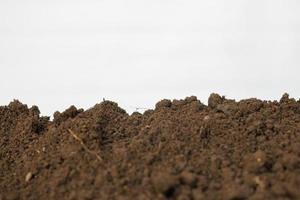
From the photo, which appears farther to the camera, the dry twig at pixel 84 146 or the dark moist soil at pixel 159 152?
the dry twig at pixel 84 146

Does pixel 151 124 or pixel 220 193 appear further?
pixel 151 124

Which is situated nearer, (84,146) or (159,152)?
(159,152)

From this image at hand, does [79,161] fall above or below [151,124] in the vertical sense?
below

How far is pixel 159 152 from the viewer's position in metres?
2.92

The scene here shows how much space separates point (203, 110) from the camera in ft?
12.4

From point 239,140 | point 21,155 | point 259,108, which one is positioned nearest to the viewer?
point 239,140

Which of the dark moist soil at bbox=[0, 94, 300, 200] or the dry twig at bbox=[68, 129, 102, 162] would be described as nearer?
the dark moist soil at bbox=[0, 94, 300, 200]

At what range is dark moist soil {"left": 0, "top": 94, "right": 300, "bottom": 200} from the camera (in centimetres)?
253

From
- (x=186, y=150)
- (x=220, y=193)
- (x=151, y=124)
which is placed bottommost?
(x=220, y=193)

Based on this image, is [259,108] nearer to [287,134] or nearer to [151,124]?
[287,134]

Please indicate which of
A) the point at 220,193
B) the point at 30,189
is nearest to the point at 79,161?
the point at 30,189

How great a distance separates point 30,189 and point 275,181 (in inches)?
55.0

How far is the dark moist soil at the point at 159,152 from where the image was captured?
253 cm

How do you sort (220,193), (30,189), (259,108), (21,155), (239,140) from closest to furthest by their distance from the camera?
(220,193) < (30,189) < (239,140) < (21,155) < (259,108)
